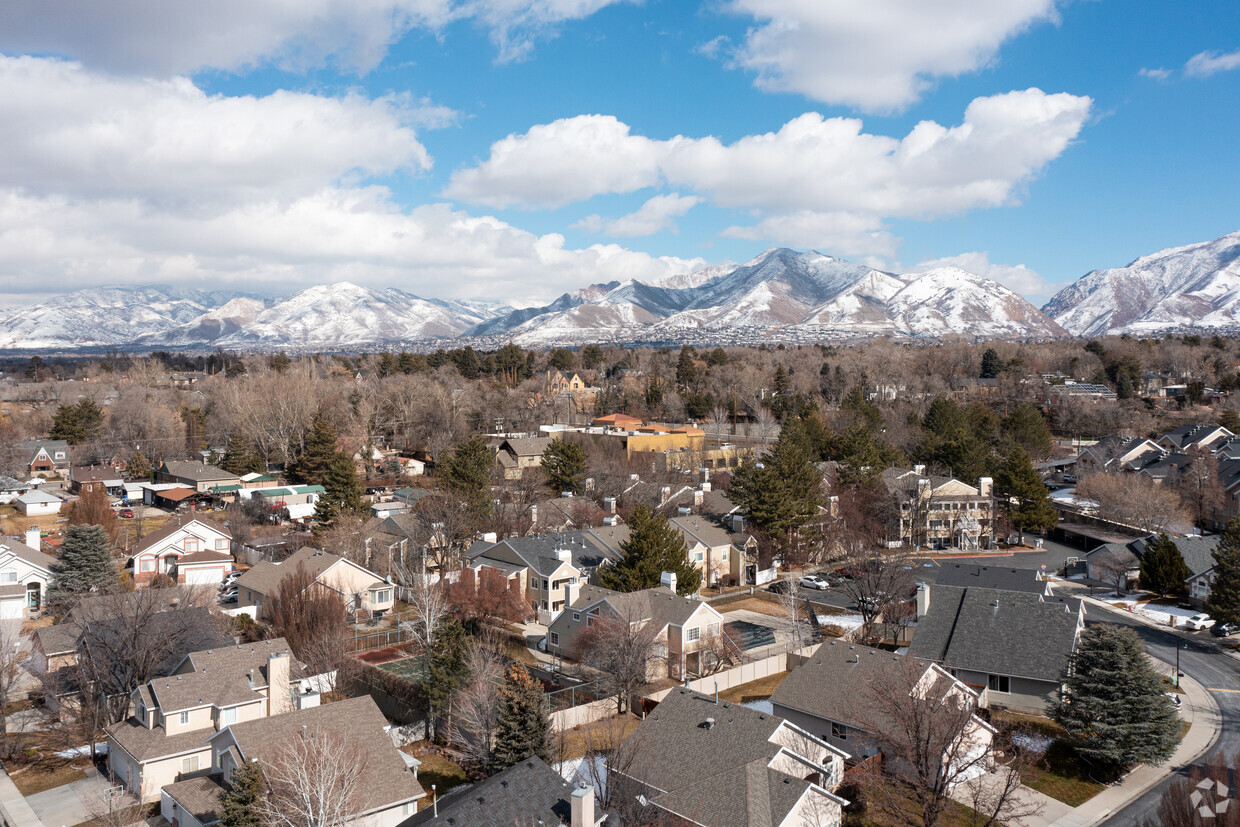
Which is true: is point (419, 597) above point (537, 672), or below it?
above

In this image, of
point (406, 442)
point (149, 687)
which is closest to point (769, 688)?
point (149, 687)

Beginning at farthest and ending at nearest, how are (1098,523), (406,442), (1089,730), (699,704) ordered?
(406,442)
(1098,523)
(1089,730)
(699,704)

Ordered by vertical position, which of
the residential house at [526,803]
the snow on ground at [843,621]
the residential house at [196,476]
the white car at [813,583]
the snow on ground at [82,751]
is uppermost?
the residential house at [526,803]

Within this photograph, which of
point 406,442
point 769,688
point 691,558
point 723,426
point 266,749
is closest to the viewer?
point 266,749

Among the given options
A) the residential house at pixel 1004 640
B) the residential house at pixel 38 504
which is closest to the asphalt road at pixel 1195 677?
the residential house at pixel 1004 640

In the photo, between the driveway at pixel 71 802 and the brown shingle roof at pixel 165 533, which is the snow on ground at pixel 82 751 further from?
the brown shingle roof at pixel 165 533

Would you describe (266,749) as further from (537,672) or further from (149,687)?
(537,672)

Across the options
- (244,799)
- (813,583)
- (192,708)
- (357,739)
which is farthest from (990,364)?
(244,799)
